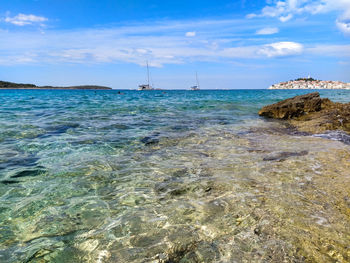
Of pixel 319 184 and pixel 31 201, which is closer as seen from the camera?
pixel 31 201

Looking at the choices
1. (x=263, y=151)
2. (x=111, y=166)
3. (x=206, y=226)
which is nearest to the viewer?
(x=206, y=226)

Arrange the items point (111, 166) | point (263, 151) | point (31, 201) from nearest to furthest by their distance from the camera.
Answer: point (31, 201) < point (111, 166) < point (263, 151)

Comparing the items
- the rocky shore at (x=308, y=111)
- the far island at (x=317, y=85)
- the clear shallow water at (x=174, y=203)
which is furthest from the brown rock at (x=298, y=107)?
the far island at (x=317, y=85)

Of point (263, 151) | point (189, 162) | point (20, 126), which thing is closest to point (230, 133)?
point (263, 151)

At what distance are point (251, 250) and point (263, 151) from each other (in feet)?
14.0

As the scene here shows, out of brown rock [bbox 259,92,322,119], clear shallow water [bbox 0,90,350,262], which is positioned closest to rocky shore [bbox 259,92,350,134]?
brown rock [bbox 259,92,322,119]

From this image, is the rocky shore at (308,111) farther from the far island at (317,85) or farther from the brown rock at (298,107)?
the far island at (317,85)

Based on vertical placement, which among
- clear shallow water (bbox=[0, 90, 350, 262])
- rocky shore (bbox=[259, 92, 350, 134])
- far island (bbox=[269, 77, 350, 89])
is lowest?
clear shallow water (bbox=[0, 90, 350, 262])

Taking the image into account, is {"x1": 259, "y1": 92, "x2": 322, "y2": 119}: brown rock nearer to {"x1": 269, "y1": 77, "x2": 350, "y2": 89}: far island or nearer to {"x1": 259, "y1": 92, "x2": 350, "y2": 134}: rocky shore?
{"x1": 259, "y1": 92, "x2": 350, "y2": 134}: rocky shore

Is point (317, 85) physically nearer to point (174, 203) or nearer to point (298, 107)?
point (298, 107)

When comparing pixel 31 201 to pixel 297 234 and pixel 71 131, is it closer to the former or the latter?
pixel 297 234

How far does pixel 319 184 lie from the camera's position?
3949 millimetres

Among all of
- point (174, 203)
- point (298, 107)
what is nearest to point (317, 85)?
point (298, 107)

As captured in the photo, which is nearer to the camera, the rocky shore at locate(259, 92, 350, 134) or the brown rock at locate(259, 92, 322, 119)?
the rocky shore at locate(259, 92, 350, 134)
